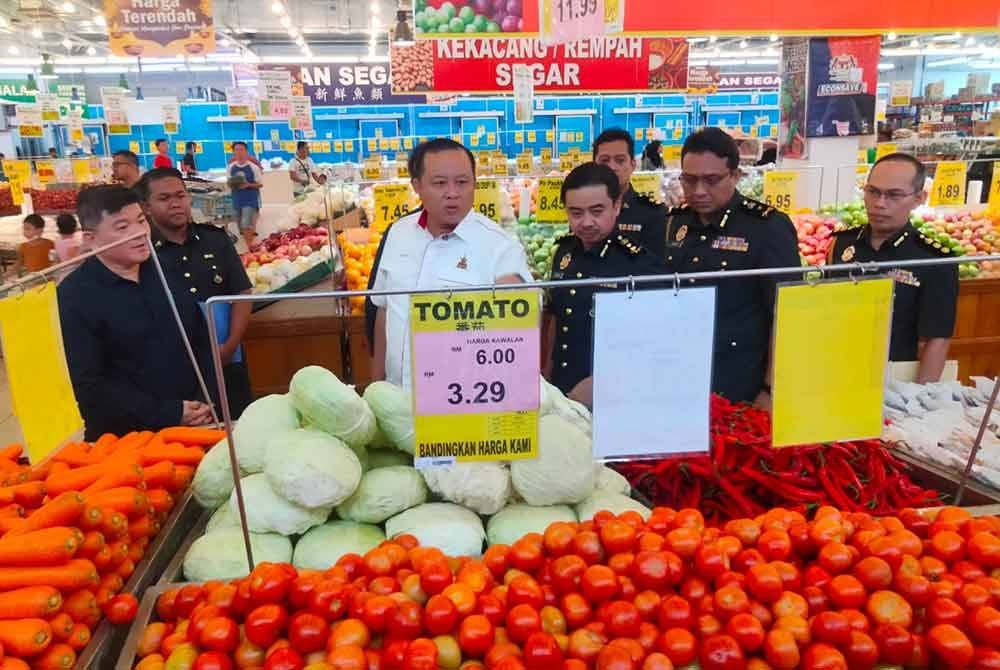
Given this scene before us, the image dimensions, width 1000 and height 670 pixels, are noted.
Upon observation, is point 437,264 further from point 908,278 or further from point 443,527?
point 908,278

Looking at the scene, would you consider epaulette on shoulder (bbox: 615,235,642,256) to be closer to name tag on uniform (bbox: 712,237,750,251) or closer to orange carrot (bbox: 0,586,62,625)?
name tag on uniform (bbox: 712,237,750,251)

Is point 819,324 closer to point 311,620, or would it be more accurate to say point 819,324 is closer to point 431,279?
point 311,620

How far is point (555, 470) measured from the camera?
1758 mm

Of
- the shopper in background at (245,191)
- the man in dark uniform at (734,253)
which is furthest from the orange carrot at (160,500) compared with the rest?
the shopper in background at (245,191)

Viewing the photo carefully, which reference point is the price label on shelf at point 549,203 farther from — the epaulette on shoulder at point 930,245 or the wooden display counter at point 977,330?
the wooden display counter at point 977,330

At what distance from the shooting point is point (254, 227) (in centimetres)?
1264

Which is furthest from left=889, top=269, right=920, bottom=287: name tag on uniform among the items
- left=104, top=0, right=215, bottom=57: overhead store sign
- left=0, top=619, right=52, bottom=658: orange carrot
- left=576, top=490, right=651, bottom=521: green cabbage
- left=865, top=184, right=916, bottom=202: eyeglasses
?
left=104, top=0, right=215, bottom=57: overhead store sign

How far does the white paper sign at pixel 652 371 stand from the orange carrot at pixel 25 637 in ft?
3.47

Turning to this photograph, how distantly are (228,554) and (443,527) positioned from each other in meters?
0.48

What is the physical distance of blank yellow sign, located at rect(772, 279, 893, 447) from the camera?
1425 mm

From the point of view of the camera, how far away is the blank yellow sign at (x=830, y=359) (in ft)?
4.67

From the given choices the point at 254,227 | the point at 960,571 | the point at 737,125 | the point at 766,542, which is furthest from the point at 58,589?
the point at 737,125

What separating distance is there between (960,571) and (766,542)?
363 mm

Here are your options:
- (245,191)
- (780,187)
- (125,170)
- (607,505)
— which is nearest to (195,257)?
(607,505)
